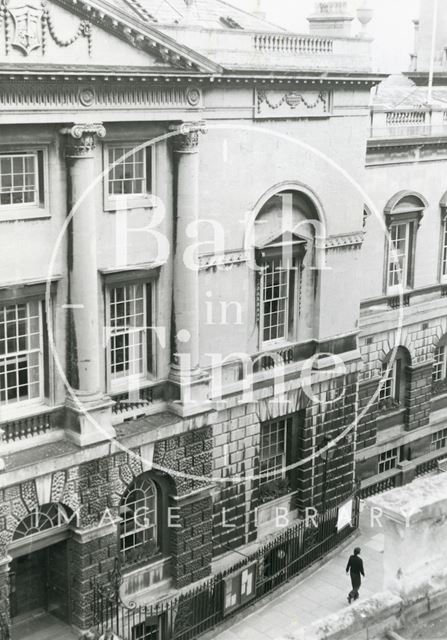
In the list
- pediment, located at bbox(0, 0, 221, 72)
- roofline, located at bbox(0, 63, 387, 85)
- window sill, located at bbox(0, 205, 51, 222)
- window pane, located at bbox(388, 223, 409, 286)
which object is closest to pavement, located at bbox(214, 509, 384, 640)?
window pane, located at bbox(388, 223, 409, 286)

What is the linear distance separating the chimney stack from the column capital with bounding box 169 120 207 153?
702 cm

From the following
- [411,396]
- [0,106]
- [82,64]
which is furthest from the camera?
[411,396]

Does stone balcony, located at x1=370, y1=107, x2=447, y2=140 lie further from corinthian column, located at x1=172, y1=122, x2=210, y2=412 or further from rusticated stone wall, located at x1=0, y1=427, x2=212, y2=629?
rusticated stone wall, located at x1=0, y1=427, x2=212, y2=629

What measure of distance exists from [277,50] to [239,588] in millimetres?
14355

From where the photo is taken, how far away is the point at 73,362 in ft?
78.2

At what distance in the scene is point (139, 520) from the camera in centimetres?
2653

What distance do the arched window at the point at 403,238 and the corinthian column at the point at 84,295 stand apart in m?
13.4

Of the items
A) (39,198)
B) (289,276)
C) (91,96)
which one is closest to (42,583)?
(39,198)

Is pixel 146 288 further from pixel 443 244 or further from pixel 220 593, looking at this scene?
pixel 443 244

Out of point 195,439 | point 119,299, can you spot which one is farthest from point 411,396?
point 119,299

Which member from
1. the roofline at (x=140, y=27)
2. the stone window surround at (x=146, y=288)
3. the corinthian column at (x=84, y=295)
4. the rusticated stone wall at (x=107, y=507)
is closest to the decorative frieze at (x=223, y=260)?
the stone window surround at (x=146, y=288)

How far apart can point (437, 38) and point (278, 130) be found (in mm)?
28163

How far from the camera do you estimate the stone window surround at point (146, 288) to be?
2447 cm

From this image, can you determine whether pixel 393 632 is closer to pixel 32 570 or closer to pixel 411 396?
pixel 32 570
